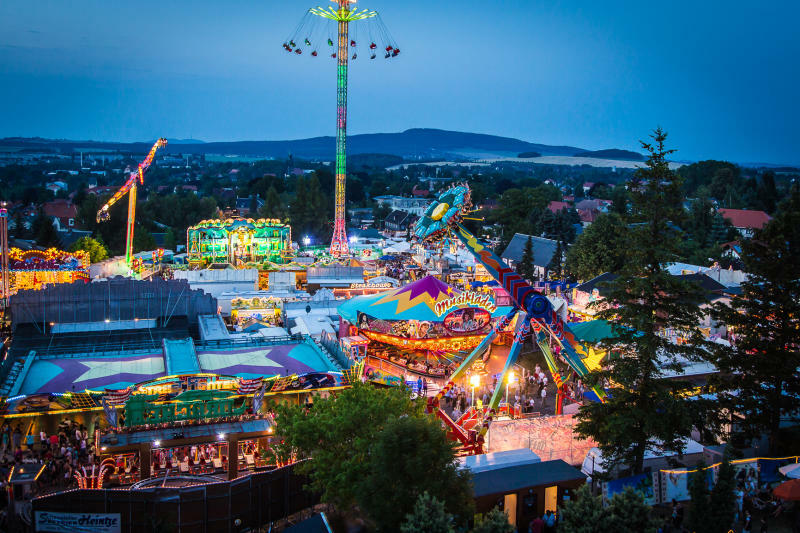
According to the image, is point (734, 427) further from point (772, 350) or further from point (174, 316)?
point (174, 316)

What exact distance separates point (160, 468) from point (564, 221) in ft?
171

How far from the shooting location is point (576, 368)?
18.2 metres

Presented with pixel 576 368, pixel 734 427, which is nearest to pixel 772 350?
pixel 734 427

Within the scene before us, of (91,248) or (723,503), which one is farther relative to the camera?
(91,248)

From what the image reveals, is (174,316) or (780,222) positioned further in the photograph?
(174,316)

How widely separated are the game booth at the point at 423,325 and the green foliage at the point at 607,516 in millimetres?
14995

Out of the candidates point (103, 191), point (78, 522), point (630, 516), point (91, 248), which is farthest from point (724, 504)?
point (103, 191)

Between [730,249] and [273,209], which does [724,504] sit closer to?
[730,249]

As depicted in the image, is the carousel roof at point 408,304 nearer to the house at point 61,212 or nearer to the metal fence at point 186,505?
the metal fence at point 186,505

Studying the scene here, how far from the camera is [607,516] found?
10.4 meters

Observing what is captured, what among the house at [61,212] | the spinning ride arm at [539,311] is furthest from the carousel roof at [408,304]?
the house at [61,212]

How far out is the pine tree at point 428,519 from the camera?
33.0 feet

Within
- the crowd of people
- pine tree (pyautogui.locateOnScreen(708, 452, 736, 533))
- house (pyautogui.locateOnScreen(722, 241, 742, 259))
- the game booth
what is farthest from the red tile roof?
the crowd of people

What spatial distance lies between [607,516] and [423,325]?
643 inches
